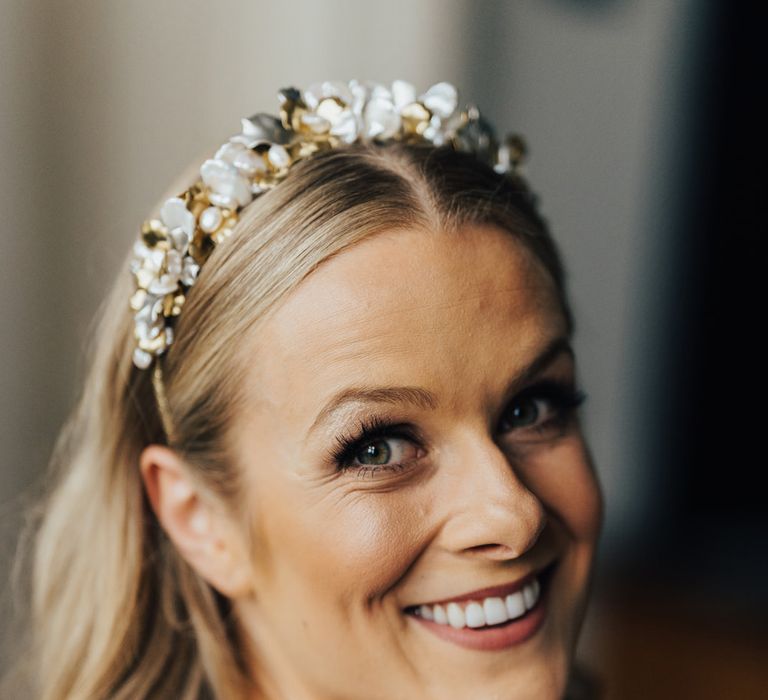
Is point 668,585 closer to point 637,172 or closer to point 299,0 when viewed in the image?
point 637,172

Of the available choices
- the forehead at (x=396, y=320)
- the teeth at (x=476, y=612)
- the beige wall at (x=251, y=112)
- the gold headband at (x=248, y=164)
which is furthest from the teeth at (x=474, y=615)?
the beige wall at (x=251, y=112)

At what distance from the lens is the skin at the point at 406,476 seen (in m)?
1.05

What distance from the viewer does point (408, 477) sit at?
108 cm

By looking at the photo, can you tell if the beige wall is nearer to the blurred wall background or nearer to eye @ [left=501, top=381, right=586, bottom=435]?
the blurred wall background

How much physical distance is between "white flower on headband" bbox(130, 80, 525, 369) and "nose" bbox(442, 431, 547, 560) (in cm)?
41

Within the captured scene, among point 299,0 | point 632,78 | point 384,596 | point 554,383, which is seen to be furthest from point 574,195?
point 384,596

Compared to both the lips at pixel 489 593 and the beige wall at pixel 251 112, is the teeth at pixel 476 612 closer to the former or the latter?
the lips at pixel 489 593

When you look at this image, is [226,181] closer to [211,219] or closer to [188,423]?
[211,219]

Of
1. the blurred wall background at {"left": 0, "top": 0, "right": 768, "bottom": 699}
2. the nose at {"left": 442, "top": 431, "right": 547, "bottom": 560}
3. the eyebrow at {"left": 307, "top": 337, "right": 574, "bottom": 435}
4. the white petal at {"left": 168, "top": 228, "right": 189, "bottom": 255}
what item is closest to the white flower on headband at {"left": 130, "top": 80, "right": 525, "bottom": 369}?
the white petal at {"left": 168, "top": 228, "right": 189, "bottom": 255}

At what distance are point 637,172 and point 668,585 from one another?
1400 millimetres

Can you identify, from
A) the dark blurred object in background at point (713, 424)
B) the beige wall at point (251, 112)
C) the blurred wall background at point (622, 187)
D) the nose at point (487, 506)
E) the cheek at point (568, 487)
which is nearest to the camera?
the nose at point (487, 506)

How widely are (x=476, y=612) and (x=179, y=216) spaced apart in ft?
1.99

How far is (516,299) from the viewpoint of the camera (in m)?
1.12

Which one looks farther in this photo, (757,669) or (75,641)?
(757,669)
